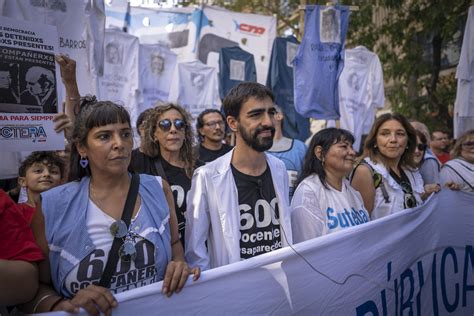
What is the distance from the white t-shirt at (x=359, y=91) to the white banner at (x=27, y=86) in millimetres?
6587

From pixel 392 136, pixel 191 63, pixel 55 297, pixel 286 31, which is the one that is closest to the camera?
pixel 55 297

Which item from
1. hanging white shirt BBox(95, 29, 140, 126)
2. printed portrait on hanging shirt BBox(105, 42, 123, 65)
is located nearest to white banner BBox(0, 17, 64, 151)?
hanging white shirt BBox(95, 29, 140, 126)

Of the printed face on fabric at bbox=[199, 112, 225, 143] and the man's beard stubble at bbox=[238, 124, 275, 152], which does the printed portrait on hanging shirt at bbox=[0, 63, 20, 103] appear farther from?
the printed face on fabric at bbox=[199, 112, 225, 143]

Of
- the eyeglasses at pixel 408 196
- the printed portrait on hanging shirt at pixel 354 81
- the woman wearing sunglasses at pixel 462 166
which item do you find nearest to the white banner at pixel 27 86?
the eyeglasses at pixel 408 196

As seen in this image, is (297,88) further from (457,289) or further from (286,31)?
(286,31)

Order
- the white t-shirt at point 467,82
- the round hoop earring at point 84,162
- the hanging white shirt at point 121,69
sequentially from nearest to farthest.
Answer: the round hoop earring at point 84,162, the white t-shirt at point 467,82, the hanging white shirt at point 121,69

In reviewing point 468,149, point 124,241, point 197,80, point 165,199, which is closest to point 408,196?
point 468,149

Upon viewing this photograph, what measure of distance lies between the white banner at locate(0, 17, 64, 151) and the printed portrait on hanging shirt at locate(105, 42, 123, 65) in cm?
545

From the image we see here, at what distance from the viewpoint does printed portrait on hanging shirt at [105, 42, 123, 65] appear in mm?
8125

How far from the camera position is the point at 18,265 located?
187cm

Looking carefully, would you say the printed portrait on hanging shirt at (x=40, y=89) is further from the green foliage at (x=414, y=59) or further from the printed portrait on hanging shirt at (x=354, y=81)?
the green foliage at (x=414, y=59)

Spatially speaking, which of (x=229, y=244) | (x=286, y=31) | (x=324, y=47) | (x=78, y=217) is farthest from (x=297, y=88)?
(x=286, y=31)

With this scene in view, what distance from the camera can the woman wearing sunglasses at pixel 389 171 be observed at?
381 centimetres

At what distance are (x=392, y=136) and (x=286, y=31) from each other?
14517mm
